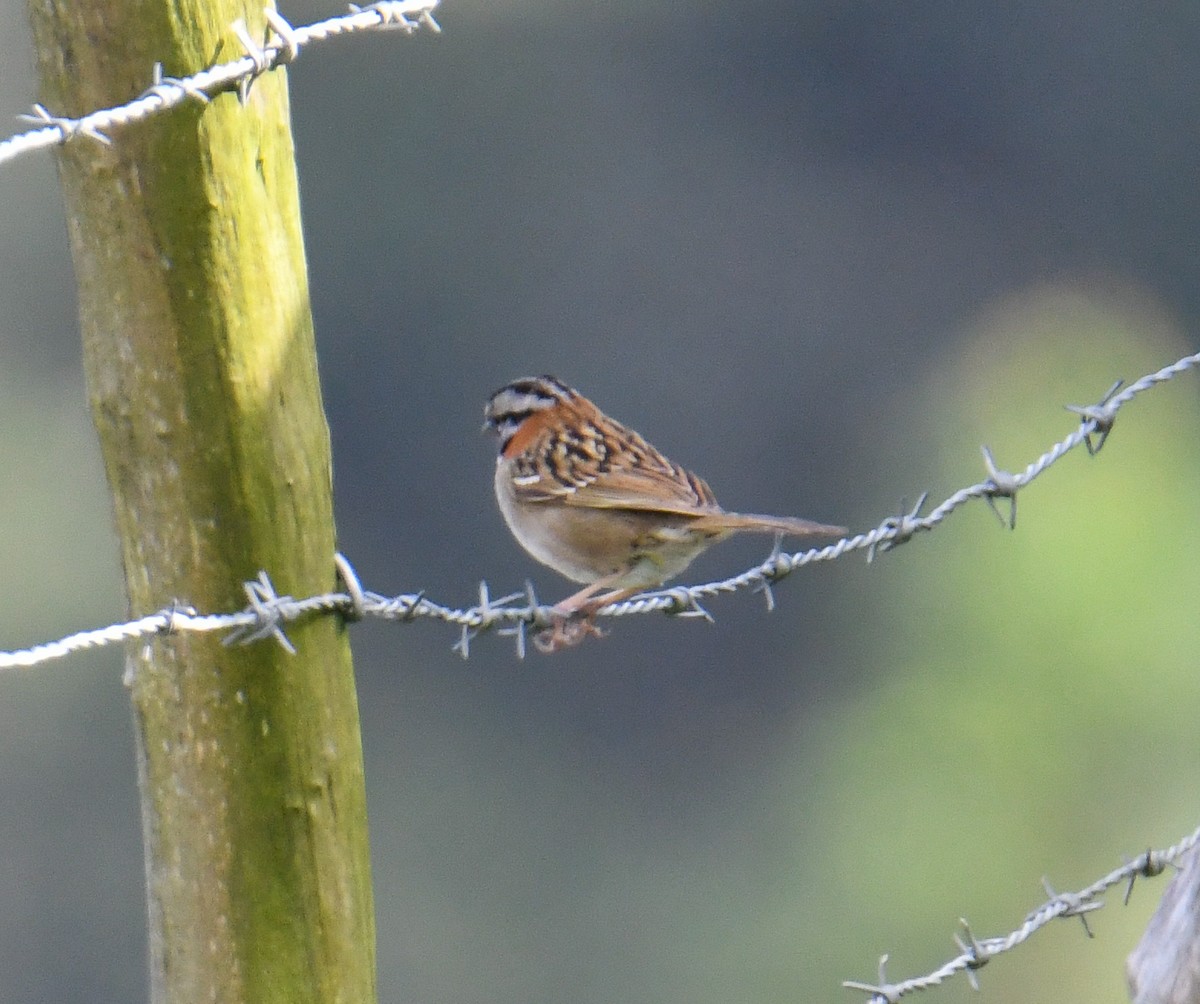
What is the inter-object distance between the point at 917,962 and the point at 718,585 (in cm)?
2168

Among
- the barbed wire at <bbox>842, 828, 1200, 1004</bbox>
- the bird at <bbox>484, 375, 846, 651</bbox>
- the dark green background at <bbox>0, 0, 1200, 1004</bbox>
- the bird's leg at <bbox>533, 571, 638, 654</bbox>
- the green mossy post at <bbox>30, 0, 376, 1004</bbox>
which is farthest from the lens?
the dark green background at <bbox>0, 0, 1200, 1004</bbox>

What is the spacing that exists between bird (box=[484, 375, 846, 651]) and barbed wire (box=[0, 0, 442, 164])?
2.09 meters

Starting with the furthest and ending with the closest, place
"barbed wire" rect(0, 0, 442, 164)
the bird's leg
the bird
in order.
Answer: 1. the bird
2. the bird's leg
3. "barbed wire" rect(0, 0, 442, 164)

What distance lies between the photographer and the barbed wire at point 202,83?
2.59 metres

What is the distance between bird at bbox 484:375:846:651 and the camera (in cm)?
513

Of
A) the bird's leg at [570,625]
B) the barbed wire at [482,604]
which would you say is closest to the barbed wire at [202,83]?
the barbed wire at [482,604]

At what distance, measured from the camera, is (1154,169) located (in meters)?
37.2

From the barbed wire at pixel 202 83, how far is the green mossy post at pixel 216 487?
0.03 metres

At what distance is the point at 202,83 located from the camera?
2758mm

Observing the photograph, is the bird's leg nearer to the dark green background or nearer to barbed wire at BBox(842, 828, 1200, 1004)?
barbed wire at BBox(842, 828, 1200, 1004)

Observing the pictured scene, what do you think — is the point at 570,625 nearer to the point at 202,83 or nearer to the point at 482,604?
the point at 482,604

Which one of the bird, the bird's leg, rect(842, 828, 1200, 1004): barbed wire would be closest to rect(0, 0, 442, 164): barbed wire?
the bird's leg

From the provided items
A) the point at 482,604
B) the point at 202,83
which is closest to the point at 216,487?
the point at 202,83

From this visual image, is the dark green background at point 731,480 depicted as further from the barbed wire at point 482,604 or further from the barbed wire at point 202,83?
the barbed wire at point 202,83
